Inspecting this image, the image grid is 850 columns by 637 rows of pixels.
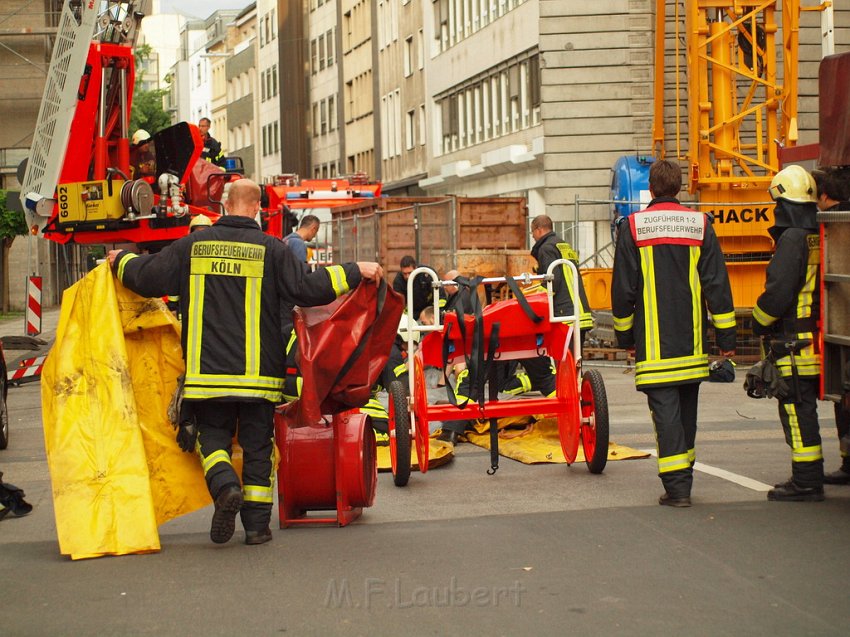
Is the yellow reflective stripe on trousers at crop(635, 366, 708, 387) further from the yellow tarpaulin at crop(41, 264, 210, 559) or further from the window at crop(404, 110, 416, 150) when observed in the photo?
the window at crop(404, 110, 416, 150)

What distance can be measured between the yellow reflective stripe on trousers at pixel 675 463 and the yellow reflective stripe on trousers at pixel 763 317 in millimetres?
865

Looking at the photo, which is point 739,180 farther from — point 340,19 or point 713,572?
point 340,19

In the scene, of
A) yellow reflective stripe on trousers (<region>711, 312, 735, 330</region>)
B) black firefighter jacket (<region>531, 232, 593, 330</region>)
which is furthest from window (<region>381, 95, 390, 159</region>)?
yellow reflective stripe on trousers (<region>711, 312, 735, 330</region>)

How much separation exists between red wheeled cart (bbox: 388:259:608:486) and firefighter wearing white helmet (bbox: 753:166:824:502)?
1.48 meters

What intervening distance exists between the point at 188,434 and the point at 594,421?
324 centimetres

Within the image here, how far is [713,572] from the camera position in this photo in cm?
661

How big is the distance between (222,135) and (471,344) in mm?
97114

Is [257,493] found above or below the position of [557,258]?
below

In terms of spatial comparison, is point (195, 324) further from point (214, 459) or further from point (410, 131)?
point (410, 131)

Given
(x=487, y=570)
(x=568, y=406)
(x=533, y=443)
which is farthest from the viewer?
(x=533, y=443)

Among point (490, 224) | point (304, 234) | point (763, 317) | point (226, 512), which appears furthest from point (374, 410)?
point (490, 224)

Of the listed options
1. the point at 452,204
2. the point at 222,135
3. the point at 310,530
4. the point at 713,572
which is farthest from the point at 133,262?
the point at 222,135

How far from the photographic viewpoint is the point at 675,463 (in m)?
8.52

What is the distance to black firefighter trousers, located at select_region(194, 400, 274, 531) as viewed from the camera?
24.6 feet
